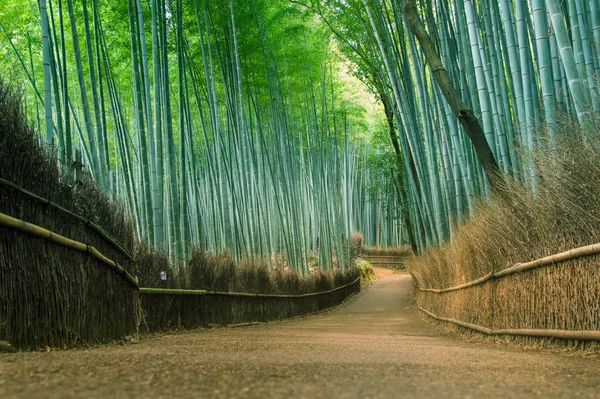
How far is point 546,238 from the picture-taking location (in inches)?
141

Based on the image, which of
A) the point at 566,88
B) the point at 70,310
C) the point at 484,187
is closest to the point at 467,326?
the point at 484,187

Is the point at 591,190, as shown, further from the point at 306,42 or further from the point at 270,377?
the point at 306,42

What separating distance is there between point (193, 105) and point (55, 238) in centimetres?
913

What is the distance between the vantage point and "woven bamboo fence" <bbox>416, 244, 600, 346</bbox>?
304 cm

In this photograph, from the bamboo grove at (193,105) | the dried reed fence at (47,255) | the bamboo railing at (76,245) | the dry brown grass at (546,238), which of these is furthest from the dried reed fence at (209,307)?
the dry brown grass at (546,238)

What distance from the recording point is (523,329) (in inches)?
151

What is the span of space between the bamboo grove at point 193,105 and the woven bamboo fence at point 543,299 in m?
2.88

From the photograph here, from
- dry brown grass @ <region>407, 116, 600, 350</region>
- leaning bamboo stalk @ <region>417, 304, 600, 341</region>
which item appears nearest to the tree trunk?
dry brown grass @ <region>407, 116, 600, 350</region>

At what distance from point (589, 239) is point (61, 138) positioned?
445cm

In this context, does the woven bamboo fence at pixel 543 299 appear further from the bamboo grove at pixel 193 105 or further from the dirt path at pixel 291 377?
the bamboo grove at pixel 193 105

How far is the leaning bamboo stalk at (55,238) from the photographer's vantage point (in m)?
2.79

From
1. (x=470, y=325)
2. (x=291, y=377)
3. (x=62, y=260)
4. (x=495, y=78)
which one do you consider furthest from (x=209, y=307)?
(x=291, y=377)

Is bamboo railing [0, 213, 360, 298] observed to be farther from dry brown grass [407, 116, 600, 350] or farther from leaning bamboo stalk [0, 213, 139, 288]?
dry brown grass [407, 116, 600, 350]

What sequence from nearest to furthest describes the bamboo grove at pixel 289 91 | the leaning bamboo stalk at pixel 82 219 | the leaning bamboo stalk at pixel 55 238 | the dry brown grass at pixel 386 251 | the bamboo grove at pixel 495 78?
the leaning bamboo stalk at pixel 55 238, the leaning bamboo stalk at pixel 82 219, the bamboo grove at pixel 495 78, the bamboo grove at pixel 289 91, the dry brown grass at pixel 386 251
